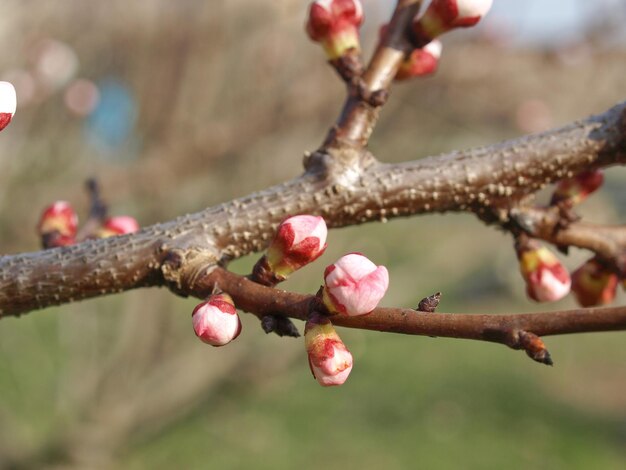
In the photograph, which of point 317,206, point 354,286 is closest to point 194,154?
point 317,206

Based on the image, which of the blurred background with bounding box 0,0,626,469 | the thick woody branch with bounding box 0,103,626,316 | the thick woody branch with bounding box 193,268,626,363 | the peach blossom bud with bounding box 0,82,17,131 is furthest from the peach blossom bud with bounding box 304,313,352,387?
the blurred background with bounding box 0,0,626,469

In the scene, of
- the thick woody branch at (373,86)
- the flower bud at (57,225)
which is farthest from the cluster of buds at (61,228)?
the thick woody branch at (373,86)

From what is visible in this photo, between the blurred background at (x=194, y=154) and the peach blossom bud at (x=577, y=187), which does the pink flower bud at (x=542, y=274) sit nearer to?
the peach blossom bud at (x=577, y=187)

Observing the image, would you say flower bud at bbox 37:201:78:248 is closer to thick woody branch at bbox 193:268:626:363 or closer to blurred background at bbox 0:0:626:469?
thick woody branch at bbox 193:268:626:363

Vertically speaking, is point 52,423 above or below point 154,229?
below

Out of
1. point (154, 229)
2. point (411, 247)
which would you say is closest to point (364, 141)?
point (154, 229)

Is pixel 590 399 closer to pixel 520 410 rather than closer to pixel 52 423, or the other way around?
pixel 520 410

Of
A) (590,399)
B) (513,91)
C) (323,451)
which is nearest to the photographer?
(513,91)
